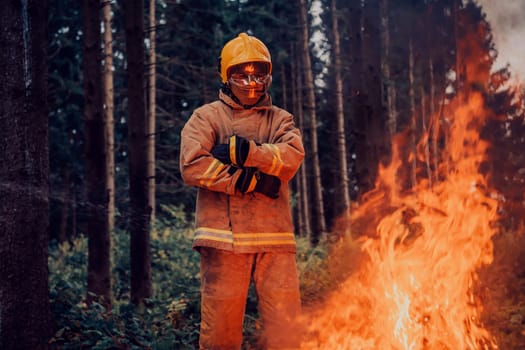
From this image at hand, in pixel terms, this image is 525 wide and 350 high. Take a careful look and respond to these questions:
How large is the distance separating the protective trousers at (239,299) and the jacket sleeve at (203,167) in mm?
531

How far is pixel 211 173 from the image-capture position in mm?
4660

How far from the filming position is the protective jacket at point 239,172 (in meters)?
4.68

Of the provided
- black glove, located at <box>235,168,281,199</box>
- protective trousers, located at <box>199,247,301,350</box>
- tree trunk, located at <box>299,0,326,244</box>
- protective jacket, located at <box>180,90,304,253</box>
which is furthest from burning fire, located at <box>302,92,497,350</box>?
tree trunk, located at <box>299,0,326,244</box>

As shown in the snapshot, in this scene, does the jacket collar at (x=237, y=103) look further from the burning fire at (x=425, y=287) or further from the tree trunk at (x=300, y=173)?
the tree trunk at (x=300, y=173)

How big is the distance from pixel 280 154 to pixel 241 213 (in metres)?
0.55

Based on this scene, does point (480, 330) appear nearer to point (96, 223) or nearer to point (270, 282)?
point (270, 282)

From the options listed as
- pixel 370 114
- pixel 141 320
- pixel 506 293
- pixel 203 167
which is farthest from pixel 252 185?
pixel 370 114

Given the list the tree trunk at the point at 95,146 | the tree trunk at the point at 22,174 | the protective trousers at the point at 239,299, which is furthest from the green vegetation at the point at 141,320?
the protective trousers at the point at 239,299

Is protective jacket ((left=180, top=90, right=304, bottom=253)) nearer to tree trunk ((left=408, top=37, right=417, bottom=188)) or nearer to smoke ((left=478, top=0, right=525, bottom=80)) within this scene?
smoke ((left=478, top=0, right=525, bottom=80))

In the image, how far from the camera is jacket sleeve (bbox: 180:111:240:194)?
183 inches

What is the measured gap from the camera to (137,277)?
10.3 meters

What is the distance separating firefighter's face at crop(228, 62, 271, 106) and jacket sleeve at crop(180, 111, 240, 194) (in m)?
0.44

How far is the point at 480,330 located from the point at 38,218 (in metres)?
3.83

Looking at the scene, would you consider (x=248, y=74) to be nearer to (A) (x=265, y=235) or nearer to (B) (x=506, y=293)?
(A) (x=265, y=235)
